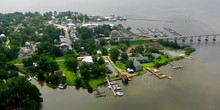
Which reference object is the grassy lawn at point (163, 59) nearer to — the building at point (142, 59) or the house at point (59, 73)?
the building at point (142, 59)

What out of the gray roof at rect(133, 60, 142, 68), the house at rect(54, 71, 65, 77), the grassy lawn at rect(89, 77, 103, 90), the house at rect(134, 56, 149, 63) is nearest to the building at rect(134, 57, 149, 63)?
the house at rect(134, 56, 149, 63)

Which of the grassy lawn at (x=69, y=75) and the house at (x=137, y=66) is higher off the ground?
the house at (x=137, y=66)

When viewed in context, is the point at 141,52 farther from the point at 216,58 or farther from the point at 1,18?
the point at 1,18

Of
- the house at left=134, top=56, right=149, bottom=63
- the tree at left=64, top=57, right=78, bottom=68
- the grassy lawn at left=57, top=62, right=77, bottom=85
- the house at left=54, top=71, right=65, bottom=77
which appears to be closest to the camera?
the grassy lawn at left=57, top=62, right=77, bottom=85

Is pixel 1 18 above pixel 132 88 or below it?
above

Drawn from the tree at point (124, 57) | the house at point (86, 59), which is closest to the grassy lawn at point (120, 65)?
the tree at point (124, 57)

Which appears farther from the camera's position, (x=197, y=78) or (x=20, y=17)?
(x=20, y=17)

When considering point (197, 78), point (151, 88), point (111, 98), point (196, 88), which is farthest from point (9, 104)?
point (197, 78)

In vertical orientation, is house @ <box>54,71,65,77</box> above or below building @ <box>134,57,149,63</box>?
below

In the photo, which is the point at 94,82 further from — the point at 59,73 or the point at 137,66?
the point at 137,66

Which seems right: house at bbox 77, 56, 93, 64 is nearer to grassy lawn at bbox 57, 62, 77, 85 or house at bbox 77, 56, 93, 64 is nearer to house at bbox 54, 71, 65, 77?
grassy lawn at bbox 57, 62, 77, 85

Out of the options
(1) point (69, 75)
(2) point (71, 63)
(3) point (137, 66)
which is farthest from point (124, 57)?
(1) point (69, 75)
